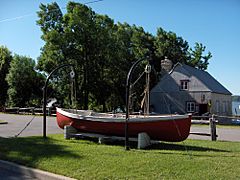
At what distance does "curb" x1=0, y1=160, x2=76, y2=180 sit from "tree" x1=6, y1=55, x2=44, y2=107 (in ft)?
144

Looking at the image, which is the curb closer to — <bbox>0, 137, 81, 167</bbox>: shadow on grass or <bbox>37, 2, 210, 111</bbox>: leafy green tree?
<bbox>0, 137, 81, 167</bbox>: shadow on grass

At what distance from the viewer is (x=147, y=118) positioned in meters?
11.3

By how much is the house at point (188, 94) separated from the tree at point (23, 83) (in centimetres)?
2033

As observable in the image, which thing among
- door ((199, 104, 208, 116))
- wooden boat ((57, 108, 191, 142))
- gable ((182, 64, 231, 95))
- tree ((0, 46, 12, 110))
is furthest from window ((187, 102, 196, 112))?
tree ((0, 46, 12, 110))

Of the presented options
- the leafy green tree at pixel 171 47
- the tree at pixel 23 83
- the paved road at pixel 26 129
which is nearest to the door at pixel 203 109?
the leafy green tree at pixel 171 47

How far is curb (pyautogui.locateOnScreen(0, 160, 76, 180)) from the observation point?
727cm

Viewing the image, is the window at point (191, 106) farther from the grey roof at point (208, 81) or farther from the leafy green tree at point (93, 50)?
the leafy green tree at point (93, 50)

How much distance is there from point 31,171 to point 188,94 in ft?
112

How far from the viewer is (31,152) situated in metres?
9.82

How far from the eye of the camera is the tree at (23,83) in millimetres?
51031

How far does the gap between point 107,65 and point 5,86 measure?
2199 centimetres

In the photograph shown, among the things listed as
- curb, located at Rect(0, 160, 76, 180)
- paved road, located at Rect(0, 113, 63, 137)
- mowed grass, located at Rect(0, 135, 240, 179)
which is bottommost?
curb, located at Rect(0, 160, 76, 180)

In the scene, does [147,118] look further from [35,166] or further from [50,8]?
[50,8]

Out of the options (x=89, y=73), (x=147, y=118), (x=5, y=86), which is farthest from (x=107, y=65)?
(x=147, y=118)
